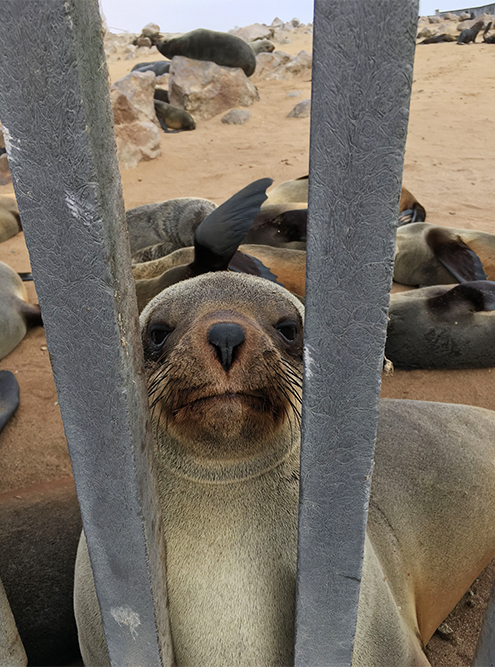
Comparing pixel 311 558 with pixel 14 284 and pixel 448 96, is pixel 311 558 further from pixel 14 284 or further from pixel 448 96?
pixel 448 96

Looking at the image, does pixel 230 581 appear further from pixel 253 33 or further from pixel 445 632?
pixel 253 33

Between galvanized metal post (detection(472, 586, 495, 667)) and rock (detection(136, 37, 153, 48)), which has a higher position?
rock (detection(136, 37, 153, 48))

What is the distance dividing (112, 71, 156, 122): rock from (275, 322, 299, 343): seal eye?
26.3 ft

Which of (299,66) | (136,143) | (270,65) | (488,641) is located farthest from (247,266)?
(270,65)

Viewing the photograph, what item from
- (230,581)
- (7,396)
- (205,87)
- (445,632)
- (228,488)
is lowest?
(445,632)

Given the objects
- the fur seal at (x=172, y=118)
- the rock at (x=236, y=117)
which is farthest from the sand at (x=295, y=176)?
the fur seal at (x=172, y=118)

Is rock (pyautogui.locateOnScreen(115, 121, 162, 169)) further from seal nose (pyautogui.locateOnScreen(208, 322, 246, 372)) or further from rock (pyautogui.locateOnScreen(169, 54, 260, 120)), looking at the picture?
seal nose (pyautogui.locateOnScreen(208, 322, 246, 372))

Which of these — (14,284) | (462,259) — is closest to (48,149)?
(14,284)

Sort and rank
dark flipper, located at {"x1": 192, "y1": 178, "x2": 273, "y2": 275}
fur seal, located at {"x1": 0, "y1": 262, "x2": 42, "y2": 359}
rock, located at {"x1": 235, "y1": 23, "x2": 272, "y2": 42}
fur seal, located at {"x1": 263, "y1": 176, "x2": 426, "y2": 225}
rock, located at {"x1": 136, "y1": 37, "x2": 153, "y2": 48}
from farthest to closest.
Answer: rock, located at {"x1": 235, "y1": 23, "x2": 272, "y2": 42} → rock, located at {"x1": 136, "y1": 37, "x2": 153, "y2": 48} → fur seal, located at {"x1": 263, "y1": 176, "x2": 426, "y2": 225} → fur seal, located at {"x1": 0, "y1": 262, "x2": 42, "y2": 359} → dark flipper, located at {"x1": 192, "y1": 178, "x2": 273, "y2": 275}

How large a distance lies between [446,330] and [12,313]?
122 inches

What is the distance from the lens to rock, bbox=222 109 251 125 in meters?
11.1

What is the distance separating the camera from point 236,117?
1109 centimetres

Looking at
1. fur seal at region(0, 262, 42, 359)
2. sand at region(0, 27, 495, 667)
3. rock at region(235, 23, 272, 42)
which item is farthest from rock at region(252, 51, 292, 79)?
fur seal at region(0, 262, 42, 359)

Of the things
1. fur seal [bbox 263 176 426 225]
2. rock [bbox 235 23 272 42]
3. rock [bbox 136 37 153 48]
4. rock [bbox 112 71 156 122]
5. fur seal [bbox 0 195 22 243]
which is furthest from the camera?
rock [bbox 235 23 272 42]
